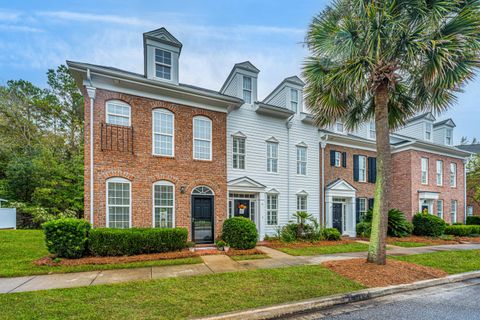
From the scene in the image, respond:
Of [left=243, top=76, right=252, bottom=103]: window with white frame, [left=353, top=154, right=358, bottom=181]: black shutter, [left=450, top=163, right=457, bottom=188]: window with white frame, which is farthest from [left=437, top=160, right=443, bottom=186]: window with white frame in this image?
[left=243, top=76, right=252, bottom=103]: window with white frame

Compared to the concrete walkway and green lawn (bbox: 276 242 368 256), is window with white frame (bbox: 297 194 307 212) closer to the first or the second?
green lawn (bbox: 276 242 368 256)

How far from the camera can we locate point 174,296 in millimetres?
5152

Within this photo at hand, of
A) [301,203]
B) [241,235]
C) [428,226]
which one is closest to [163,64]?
[241,235]

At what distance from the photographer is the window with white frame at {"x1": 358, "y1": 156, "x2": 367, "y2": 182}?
17609mm

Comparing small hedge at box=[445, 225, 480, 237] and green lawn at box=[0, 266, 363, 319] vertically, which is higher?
green lawn at box=[0, 266, 363, 319]

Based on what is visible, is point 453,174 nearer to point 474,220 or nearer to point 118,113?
point 474,220

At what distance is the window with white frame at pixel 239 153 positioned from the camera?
511 inches

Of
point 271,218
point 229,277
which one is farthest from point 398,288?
point 271,218

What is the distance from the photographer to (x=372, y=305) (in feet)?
17.1

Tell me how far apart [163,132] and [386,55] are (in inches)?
333

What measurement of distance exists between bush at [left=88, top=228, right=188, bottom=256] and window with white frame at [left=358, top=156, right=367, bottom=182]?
43.3ft

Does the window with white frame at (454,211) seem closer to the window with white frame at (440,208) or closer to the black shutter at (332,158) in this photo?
the window with white frame at (440,208)

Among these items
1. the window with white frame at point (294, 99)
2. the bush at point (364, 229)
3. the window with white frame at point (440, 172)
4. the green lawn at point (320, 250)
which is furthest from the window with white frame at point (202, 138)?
the window with white frame at point (440, 172)

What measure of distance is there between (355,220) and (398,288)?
450 inches
